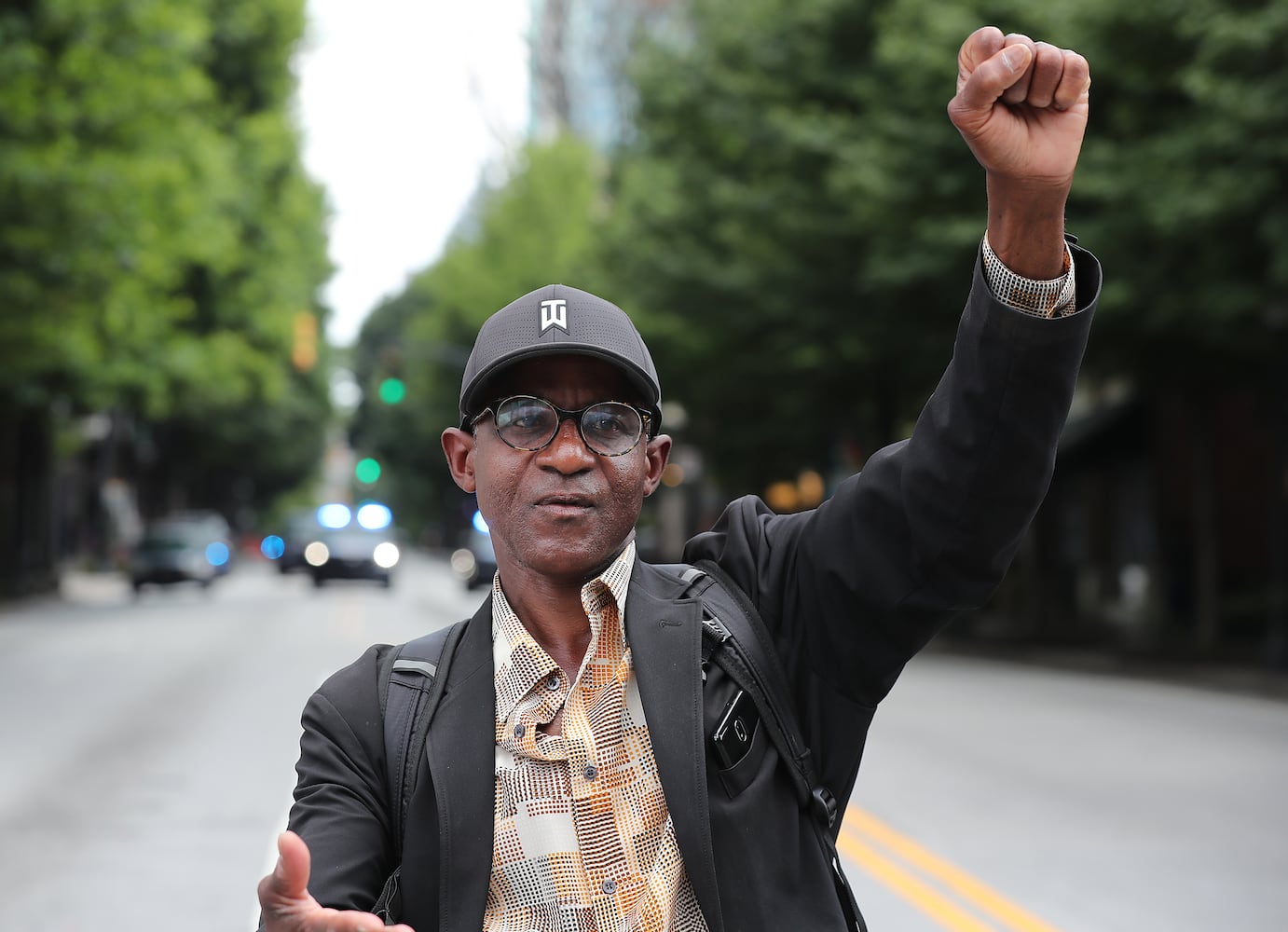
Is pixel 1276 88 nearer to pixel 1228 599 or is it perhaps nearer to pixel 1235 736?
pixel 1235 736

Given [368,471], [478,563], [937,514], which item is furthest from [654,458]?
[368,471]

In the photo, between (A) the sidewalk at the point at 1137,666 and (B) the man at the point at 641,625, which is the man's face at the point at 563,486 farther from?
(A) the sidewalk at the point at 1137,666

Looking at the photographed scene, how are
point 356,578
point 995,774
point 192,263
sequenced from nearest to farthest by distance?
point 995,774
point 192,263
point 356,578

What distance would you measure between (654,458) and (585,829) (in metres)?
0.55

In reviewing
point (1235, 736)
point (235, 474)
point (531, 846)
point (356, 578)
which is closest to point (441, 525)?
point (235, 474)

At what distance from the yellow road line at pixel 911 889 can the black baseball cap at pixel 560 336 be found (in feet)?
14.0

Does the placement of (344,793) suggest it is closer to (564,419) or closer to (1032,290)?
(564,419)

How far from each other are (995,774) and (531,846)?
882cm

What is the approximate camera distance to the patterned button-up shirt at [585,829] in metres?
2.07

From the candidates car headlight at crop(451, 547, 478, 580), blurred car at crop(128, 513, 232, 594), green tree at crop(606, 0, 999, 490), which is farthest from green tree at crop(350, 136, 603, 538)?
green tree at crop(606, 0, 999, 490)

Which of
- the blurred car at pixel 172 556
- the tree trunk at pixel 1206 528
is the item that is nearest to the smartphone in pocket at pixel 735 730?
the tree trunk at pixel 1206 528

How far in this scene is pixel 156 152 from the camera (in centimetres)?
2512

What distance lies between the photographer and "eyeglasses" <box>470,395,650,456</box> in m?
2.20

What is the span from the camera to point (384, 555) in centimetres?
3897
